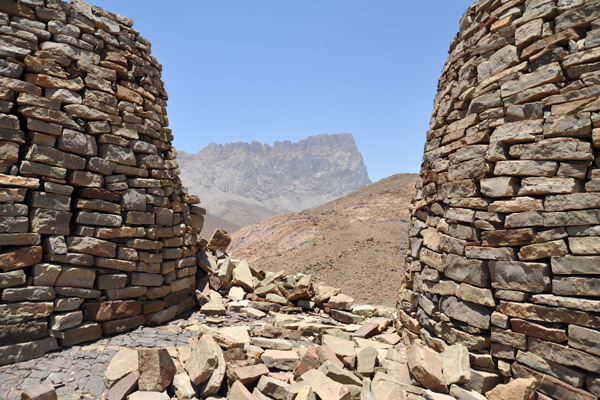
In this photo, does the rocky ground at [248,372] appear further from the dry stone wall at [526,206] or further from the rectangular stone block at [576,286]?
the rectangular stone block at [576,286]

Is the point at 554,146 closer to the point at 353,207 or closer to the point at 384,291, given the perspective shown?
the point at 384,291

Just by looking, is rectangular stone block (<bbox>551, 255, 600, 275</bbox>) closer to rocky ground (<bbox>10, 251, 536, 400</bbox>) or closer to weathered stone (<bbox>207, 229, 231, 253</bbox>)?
rocky ground (<bbox>10, 251, 536, 400</bbox>)

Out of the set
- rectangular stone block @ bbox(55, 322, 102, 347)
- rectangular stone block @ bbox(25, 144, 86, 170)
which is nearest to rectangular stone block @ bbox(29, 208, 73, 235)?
rectangular stone block @ bbox(25, 144, 86, 170)

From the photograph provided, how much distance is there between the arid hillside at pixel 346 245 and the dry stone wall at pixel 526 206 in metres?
7.64

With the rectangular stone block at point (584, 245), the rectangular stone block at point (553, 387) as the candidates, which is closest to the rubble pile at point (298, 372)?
the rectangular stone block at point (553, 387)

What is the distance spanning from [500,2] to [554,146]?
1815mm

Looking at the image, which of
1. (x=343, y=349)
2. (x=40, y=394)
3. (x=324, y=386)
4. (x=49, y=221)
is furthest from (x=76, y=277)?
(x=343, y=349)

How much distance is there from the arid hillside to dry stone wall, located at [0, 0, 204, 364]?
795 centimetres

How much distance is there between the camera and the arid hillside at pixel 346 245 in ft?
44.3

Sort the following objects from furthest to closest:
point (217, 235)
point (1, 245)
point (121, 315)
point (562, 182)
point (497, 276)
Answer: point (217, 235)
point (121, 315)
point (1, 245)
point (497, 276)
point (562, 182)

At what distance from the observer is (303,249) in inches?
676

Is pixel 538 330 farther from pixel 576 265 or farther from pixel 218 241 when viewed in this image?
pixel 218 241

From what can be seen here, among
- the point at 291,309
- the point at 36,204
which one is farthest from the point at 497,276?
the point at 36,204

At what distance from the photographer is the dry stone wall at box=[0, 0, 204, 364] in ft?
13.9
